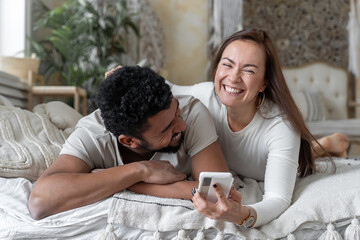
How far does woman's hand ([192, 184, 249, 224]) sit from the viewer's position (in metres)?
1.10

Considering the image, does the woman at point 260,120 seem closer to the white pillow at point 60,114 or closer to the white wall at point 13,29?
the white pillow at point 60,114

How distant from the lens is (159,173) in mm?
1317

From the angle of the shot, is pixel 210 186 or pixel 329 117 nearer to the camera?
pixel 210 186

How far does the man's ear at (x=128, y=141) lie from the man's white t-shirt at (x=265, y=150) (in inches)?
15.8

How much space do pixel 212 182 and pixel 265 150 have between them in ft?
1.75

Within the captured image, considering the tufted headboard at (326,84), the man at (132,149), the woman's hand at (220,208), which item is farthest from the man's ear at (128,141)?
the tufted headboard at (326,84)

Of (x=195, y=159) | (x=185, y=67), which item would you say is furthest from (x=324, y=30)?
(x=195, y=159)

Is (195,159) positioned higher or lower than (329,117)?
higher

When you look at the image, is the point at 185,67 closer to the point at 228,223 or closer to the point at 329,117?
the point at 329,117

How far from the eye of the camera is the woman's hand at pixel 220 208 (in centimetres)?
110

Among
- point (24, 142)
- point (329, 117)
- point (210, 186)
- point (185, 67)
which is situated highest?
point (210, 186)

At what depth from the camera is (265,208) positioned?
49.2 inches

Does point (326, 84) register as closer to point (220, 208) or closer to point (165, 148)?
point (165, 148)

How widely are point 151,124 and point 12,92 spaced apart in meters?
2.06
